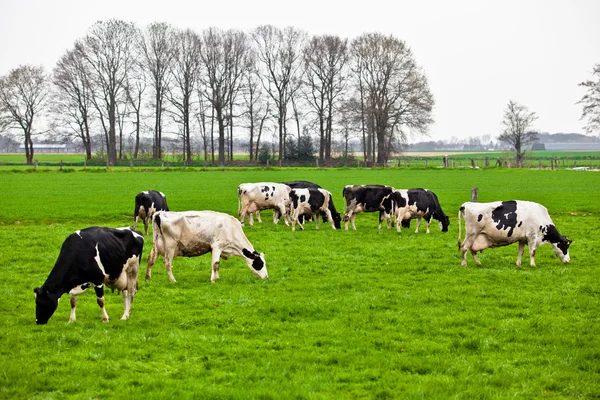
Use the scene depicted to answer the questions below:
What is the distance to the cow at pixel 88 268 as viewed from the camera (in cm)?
997

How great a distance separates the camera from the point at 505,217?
51.2 ft

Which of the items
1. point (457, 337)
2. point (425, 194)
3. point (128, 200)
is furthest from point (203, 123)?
point (457, 337)

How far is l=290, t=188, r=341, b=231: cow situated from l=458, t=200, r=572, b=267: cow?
854 centimetres

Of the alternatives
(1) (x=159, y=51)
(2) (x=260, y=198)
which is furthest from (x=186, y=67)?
(2) (x=260, y=198)

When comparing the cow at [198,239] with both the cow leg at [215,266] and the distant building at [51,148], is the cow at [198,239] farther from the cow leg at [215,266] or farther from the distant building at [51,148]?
the distant building at [51,148]

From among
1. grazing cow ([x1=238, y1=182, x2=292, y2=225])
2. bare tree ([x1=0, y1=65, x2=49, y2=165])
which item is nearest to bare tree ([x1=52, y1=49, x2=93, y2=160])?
bare tree ([x1=0, y1=65, x2=49, y2=165])

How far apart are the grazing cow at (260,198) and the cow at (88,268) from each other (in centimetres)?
1409

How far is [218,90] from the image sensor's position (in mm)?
79688

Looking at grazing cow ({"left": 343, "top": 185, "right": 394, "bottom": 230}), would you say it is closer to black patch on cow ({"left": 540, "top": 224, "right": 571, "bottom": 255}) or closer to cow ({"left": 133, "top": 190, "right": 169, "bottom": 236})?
cow ({"left": 133, "top": 190, "right": 169, "bottom": 236})

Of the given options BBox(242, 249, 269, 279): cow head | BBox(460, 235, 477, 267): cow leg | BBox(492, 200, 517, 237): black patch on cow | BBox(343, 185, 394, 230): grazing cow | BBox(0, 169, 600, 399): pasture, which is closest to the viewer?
Answer: BBox(0, 169, 600, 399): pasture

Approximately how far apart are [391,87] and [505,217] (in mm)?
64456

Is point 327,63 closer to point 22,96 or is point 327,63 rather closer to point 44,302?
point 22,96

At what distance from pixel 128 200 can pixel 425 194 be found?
16716 mm

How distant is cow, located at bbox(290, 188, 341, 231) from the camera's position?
77.7ft
